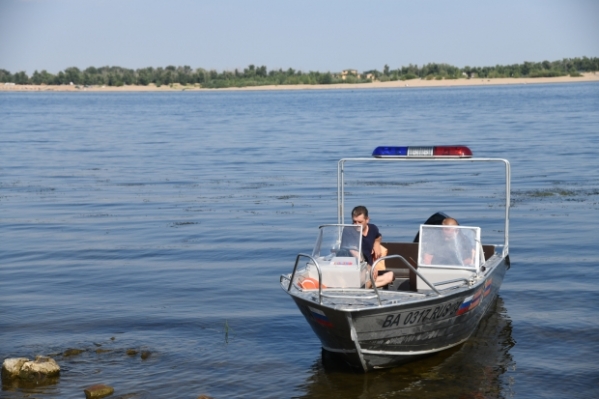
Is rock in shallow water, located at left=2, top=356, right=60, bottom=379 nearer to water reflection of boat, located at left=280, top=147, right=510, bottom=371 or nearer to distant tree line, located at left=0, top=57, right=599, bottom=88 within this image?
water reflection of boat, located at left=280, top=147, right=510, bottom=371

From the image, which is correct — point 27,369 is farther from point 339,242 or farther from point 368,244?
point 368,244

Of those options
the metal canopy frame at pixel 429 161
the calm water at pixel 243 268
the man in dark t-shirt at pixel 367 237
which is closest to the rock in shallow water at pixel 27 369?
the calm water at pixel 243 268

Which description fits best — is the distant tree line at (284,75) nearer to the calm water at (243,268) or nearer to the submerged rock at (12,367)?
the calm water at (243,268)

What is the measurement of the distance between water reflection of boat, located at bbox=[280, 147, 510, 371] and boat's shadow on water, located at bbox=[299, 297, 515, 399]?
13 cm

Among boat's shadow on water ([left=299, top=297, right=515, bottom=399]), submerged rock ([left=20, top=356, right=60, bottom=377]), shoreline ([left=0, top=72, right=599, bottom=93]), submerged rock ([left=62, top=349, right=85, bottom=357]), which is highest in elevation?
shoreline ([left=0, top=72, right=599, bottom=93])

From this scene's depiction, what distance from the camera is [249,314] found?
11.0 m

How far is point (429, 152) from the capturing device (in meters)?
9.55

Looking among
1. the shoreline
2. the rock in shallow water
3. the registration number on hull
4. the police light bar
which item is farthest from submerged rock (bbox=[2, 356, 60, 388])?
the shoreline

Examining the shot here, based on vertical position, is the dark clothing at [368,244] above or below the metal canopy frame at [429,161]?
below

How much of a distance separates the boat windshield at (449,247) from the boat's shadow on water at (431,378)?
0.99 metres

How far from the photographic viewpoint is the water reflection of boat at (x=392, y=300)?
26.3ft

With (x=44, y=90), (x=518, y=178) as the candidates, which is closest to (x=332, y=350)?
(x=518, y=178)

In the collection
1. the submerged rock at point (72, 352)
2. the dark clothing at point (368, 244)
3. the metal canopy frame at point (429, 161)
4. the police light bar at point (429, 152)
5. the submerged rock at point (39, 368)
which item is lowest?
the submerged rock at point (72, 352)

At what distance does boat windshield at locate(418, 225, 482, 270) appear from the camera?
908 centimetres
